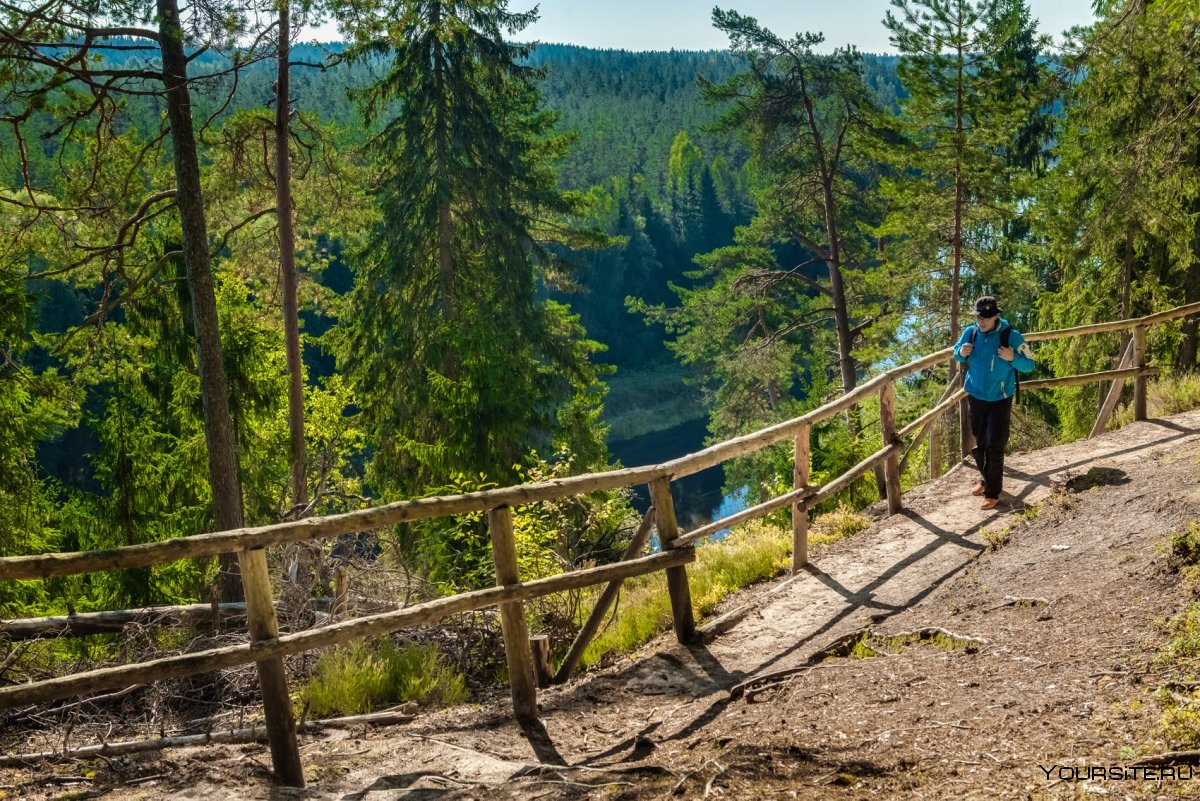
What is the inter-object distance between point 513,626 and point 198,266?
7.10 m

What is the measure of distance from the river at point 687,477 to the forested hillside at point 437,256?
75.5 feet

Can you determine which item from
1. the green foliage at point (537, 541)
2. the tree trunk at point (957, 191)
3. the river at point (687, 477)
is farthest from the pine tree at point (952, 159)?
the river at point (687, 477)

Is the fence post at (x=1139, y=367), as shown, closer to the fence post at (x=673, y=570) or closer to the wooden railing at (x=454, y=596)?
the wooden railing at (x=454, y=596)

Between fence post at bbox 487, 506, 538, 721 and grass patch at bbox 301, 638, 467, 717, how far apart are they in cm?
100

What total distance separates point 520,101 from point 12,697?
23.9m

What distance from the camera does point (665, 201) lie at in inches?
4227

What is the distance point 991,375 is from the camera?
8391 millimetres

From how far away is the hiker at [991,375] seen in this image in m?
8.31

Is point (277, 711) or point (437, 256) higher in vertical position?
point (437, 256)

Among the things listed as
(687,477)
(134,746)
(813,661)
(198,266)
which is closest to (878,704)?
(813,661)

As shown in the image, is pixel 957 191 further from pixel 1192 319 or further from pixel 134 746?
pixel 134 746

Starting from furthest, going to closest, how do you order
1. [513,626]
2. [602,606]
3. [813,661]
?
[602,606] < [813,661] < [513,626]

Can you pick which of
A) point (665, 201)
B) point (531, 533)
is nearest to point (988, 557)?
point (531, 533)

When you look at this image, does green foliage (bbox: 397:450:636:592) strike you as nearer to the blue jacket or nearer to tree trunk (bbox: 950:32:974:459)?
the blue jacket
